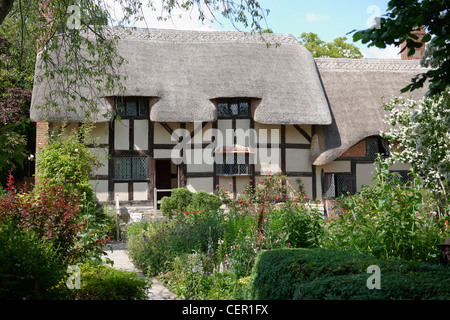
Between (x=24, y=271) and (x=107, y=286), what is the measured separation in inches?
53.8

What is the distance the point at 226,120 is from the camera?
1449 centimetres

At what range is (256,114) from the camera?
14133 mm

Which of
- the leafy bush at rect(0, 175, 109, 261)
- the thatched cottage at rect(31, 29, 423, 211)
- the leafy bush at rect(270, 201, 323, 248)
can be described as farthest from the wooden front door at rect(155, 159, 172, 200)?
the leafy bush at rect(0, 175, 109, 261)

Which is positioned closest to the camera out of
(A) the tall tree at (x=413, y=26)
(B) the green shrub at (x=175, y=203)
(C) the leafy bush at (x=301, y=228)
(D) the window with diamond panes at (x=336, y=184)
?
(A) the tall tree at (x=413, y=26)

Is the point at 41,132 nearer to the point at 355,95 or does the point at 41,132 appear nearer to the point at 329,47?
the point at 355,95

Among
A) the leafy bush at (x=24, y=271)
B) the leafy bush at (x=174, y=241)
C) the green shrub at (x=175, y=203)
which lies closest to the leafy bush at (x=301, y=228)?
the leafy bush at (x=174, y=241)

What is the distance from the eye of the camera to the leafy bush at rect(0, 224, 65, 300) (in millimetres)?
3240

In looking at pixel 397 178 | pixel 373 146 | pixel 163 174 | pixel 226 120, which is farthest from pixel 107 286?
pixel 163 174

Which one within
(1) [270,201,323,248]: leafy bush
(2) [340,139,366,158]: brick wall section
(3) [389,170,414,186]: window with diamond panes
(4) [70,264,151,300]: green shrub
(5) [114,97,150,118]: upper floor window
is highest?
(5) [114,97,150,118]: upper floor window

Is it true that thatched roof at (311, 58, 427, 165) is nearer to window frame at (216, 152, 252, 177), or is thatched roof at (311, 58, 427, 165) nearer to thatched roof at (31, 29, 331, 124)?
thatched roof at (31, 29, 331, 124)

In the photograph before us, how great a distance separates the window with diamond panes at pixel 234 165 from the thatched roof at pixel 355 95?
7.58 feet

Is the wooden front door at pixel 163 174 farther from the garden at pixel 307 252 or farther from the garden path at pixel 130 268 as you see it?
the garden at pixel 307 252

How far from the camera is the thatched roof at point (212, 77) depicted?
537 inches

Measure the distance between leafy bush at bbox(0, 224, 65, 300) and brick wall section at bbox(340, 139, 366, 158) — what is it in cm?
1246
